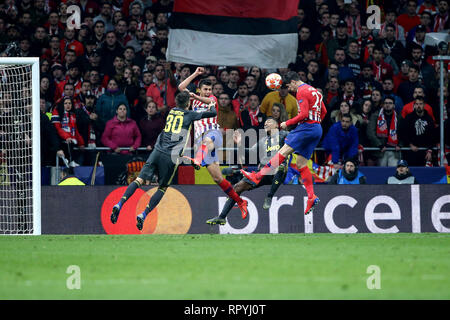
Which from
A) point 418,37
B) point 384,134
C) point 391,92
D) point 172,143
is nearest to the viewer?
point 172,143

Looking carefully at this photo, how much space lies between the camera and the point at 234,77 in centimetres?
1803

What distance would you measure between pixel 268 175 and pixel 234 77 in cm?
429

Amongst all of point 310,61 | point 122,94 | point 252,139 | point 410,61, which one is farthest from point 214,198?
point 410,61

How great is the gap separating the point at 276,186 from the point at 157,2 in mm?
7519

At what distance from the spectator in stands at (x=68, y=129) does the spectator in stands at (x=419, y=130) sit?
22.2 ft

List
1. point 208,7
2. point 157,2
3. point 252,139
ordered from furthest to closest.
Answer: point 157,2 → point 208,7 → point 252,139

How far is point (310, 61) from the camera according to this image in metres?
18.2

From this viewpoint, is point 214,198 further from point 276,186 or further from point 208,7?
point 208,7

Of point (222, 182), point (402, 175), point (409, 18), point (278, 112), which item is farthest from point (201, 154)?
point (409, 18)

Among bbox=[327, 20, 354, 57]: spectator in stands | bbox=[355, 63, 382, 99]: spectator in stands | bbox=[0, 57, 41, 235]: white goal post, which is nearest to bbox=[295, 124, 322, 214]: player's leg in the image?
bbox=[0, 57, 41, 235]: white goal post

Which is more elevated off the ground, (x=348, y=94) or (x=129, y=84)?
(x=129, y=84)

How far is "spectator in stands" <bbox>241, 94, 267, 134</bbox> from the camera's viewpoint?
1705 centimetres

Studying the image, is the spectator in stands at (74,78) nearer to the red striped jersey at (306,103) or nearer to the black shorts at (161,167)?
the black shorts at (161,167)

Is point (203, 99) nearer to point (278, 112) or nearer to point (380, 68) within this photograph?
point (278, 112)
